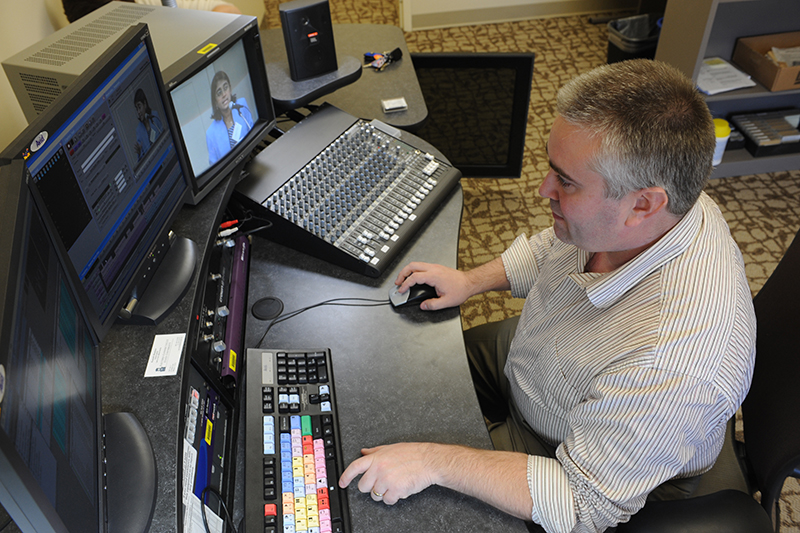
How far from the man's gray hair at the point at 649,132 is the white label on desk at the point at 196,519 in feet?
2.61

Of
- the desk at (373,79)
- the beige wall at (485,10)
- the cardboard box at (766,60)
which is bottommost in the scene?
the beige wall at (485,10)

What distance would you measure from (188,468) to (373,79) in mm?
1388

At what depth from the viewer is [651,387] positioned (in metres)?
0.89

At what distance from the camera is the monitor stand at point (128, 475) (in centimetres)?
76

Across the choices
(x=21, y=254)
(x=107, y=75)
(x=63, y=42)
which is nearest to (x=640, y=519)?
(x=21, y=254)

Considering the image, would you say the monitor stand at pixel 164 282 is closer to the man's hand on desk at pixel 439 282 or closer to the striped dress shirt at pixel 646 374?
the man's hand on desk at pixel 439 282

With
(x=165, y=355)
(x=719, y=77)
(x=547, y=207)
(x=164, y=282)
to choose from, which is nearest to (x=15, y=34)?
(x=164, y=282)

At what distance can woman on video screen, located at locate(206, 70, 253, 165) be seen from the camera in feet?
4.08

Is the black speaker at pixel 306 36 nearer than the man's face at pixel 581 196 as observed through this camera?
No

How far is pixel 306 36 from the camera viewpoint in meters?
1.61

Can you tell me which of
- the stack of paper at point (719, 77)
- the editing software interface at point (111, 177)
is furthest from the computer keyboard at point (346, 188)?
the stack of paper at point (719, 77)

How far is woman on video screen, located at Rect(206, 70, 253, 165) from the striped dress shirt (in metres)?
0.80

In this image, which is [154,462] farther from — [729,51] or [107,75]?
[729,51]

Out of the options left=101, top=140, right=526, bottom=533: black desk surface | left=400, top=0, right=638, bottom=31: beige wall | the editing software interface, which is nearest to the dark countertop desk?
left=101, top=140, right=526, bottom=533: black desk surface
